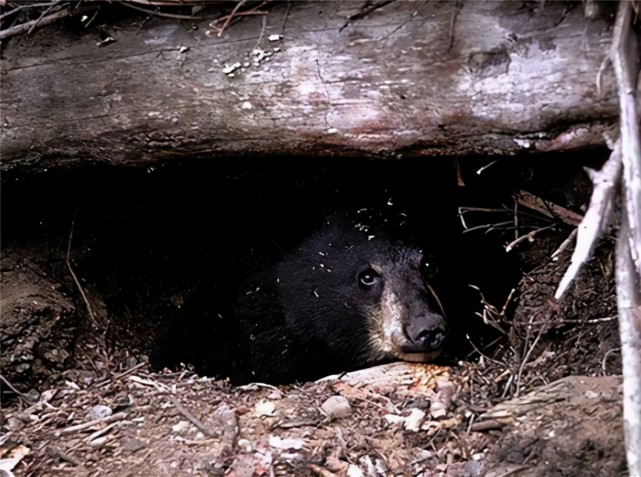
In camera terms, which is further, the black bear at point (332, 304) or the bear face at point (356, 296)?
the black bear at point (332, 304)

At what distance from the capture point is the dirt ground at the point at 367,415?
2.22 m

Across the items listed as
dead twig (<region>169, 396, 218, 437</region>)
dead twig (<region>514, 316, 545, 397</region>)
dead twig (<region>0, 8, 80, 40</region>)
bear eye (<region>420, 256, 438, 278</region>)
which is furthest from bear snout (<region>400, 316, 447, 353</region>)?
dead twig (<region>0, 8, 80, 40</region>)

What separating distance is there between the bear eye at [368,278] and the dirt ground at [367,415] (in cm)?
50

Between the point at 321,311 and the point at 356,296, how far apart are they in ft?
0.69

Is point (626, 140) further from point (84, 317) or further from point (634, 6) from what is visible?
point (84, 317)

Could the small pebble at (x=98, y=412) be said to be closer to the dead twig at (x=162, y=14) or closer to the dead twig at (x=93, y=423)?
the dead twig at (x=93, y=423)

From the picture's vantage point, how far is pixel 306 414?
2.73 meters

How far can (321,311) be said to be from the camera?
151 inches

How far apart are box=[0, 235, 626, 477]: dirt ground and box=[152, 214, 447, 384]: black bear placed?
392mm

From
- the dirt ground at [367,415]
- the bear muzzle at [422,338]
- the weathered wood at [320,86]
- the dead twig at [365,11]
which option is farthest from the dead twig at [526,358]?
the dead twig at [365,11]

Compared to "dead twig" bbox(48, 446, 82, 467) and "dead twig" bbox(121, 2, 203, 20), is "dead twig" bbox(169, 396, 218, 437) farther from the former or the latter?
"dead twig" bbox(121, 2, 203, 20)

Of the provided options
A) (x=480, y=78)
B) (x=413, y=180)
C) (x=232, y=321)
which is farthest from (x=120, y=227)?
(x=480, y=78)

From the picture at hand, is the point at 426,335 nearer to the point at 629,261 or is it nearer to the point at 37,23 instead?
the point at 629,261

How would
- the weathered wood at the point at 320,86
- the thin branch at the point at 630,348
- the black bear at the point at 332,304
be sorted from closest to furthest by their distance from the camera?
the thin branch at the point at 630,348, the weathered wood at the point at 320,86, the black bear at the point at 332,304
